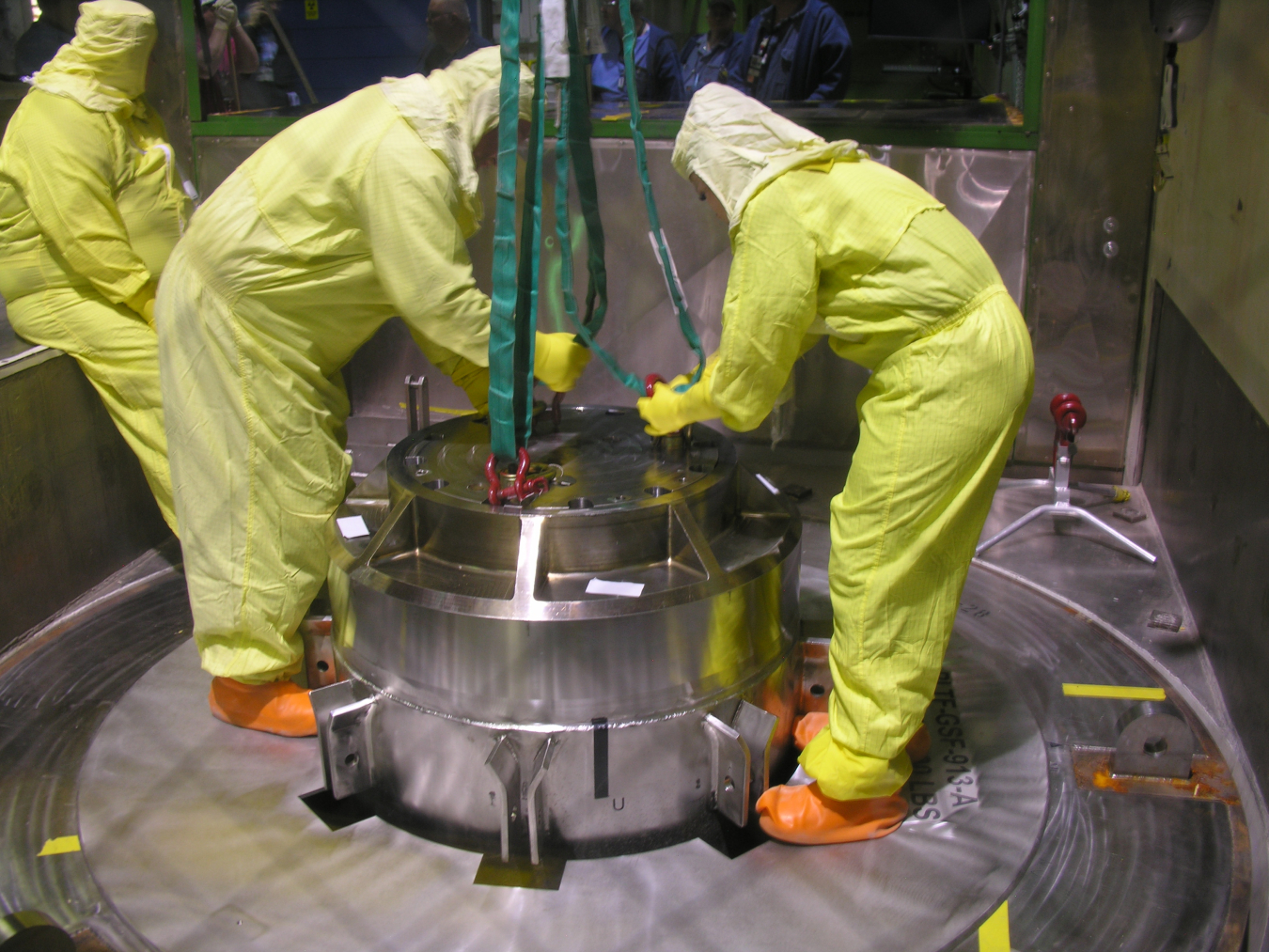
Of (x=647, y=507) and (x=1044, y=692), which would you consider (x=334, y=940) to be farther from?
(x=1044, y=692)

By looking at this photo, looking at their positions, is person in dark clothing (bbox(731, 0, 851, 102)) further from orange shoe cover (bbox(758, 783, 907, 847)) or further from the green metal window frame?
orange shoe cover (bbox(758, 783, 907, 847))

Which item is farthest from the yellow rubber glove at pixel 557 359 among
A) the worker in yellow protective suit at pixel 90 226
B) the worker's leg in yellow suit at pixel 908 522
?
the worker in yellow protective suit at pixel 90 226

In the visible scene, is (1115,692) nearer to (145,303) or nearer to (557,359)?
(557,359)

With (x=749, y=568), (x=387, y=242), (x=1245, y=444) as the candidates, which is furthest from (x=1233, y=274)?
(x=387, y=242)

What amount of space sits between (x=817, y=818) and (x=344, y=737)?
30.8 inches

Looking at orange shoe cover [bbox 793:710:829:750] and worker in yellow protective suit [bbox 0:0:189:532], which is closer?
orange shoe cover [bbox 793:710:829:750]

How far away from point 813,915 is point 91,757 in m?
1.32

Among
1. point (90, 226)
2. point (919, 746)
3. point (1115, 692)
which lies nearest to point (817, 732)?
point (919, 746)

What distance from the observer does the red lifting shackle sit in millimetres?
Result: 2801

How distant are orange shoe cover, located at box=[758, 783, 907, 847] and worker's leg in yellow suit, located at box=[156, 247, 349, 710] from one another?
89 cm

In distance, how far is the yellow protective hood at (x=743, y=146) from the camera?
164 centimetres

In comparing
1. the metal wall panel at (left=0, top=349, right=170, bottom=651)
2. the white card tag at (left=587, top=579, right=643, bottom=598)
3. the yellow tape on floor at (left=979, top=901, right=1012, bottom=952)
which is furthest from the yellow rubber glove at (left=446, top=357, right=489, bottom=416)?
the yellow tape on floor at (left=979, top=901, right=1012, bottom=952)

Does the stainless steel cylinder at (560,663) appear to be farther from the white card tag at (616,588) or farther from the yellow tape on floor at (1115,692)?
the yellow tape on floor at (1115,692)

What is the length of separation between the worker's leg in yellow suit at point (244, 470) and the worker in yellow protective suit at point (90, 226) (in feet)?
2.10
